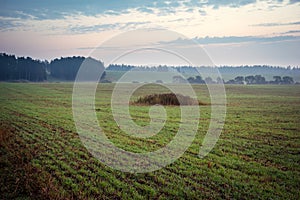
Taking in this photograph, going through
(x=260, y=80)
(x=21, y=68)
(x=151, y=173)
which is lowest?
(x=151, y=173)

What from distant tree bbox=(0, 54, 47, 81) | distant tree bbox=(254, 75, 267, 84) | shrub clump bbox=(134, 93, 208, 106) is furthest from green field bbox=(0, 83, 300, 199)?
distant tree bbox=(254, 75, 267, 84)

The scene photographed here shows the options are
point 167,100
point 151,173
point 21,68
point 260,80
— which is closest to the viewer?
point 151,173

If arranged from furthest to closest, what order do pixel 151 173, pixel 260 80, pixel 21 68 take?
pixel 260 80
pixel 21 68
pixel 151 173

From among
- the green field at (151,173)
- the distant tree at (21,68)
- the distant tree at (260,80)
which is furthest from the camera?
the distant tree at (260,80)

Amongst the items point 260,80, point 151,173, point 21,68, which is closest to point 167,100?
point 151,173

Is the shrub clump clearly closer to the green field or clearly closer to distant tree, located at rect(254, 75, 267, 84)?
the green field

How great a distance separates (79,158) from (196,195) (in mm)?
5277

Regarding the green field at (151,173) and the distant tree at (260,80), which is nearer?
the green field at (151,173)

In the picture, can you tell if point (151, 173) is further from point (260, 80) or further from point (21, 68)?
point (260, 80)

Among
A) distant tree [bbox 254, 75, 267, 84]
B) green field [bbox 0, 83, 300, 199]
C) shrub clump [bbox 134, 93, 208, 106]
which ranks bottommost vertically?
green field [bbox 0, 83, 300, 199]

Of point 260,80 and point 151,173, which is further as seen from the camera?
point 260,80

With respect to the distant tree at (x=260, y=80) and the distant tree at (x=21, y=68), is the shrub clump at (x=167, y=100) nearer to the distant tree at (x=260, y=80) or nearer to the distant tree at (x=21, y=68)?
the distant tree at (x=21, y=68)

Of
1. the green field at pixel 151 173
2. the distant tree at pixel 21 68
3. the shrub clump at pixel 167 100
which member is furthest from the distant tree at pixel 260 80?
the green field at pixel 151 173

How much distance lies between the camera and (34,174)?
8539 millimetres
